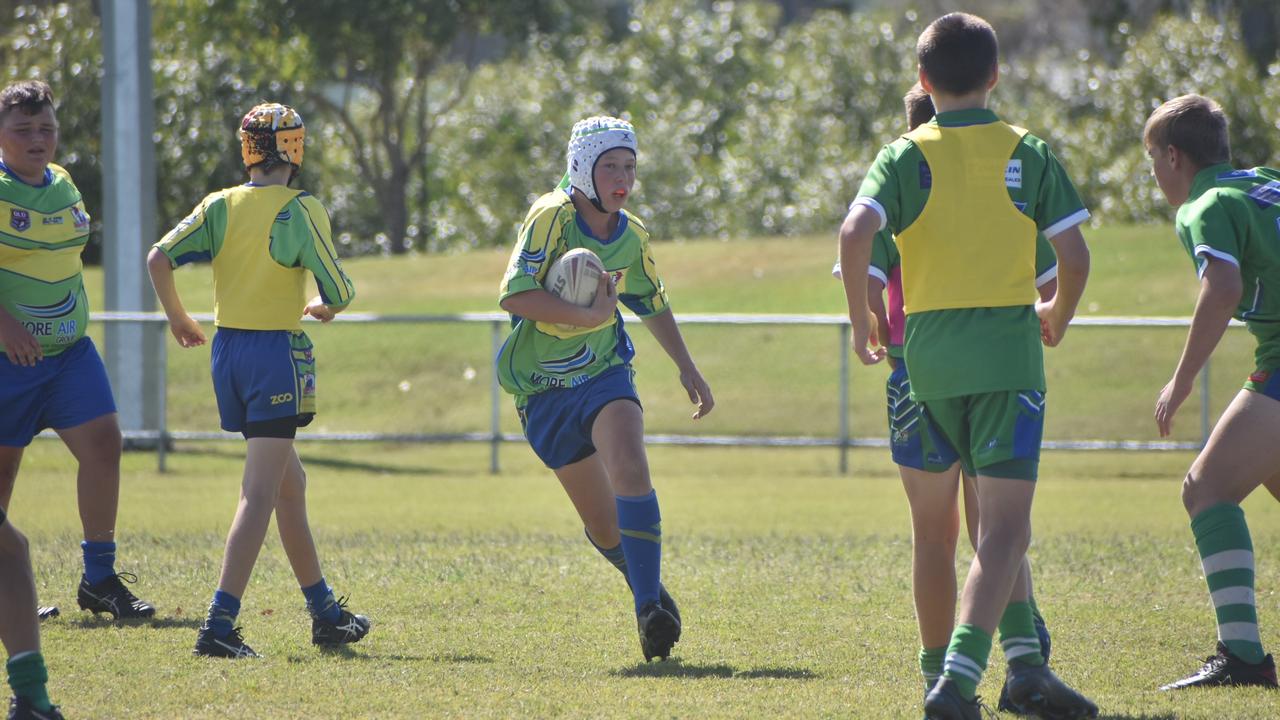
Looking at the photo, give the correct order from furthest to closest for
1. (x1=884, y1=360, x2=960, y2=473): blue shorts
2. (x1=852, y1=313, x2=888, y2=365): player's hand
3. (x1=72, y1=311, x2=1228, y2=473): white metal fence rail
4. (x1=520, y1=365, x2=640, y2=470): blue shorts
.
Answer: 1. (x1=72, y1=311, x2=1228, y2=473): white metal fence rail
2. (x1=520, y1=365, x2=640, y2=470): blue shorts
3. (x1=884, y1=360, x2=960, y2=473): blue shorts
4. (x1=852, y1=313, x2=888, y2=365): player's hand

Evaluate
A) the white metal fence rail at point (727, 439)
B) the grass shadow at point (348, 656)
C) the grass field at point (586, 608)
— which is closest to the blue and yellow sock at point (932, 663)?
the grass field at point (586, 608)

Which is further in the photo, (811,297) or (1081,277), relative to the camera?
(811,297)

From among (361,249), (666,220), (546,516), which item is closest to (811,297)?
(546,516)

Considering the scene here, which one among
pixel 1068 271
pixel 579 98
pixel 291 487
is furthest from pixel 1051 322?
pixel 579 98

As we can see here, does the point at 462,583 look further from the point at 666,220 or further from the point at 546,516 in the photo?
the point at 666,220

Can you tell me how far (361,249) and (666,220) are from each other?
854cm

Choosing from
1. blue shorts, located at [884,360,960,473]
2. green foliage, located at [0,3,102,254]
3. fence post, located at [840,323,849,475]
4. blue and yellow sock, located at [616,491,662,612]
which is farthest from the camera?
green foliage, located at [0,3,102,254]

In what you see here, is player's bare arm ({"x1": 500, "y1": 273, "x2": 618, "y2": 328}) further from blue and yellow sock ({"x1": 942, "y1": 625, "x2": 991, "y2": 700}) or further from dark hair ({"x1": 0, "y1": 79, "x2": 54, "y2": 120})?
dark hair ({"x1": 0, "y1": 79, "x2": 54, "y2": 120})

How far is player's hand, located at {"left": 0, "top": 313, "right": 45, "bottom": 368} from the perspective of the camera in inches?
248

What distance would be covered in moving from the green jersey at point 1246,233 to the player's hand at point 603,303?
6.83 feet

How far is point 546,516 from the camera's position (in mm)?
11414

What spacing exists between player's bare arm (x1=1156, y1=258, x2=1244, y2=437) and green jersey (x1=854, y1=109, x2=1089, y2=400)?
727 millimetres

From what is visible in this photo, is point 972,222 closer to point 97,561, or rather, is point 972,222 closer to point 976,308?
point 976,308

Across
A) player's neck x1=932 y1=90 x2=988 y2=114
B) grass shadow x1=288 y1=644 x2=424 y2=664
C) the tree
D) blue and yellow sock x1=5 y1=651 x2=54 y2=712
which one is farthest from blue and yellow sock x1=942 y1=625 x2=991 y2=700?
the tree
